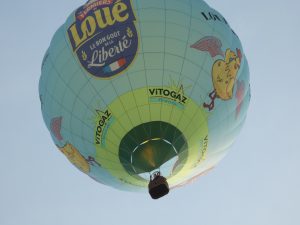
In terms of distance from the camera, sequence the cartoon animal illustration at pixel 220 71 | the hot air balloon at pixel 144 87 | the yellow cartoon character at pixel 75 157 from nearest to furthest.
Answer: the hot air balloon at pixel 144 87 → the cartoon animal illustration at pixel 220 71 → the yellow cartoon character at pixel 75 157

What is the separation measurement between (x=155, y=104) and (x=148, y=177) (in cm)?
171

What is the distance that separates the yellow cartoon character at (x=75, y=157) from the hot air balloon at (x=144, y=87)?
0.13 feet

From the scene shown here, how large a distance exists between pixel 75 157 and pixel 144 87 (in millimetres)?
2638

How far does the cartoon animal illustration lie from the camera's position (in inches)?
546

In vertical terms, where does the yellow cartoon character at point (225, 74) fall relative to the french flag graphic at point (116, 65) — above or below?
below

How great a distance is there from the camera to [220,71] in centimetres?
1400

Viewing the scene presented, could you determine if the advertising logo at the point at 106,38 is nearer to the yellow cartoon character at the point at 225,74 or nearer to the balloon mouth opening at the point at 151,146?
the balloon mouth opening at the point at 151,146

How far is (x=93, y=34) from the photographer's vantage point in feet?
45.3

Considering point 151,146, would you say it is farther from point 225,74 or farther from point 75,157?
point 225,74

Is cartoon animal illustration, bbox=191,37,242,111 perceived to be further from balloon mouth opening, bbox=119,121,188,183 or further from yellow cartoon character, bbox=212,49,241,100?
balloon mouth opening, bbox=119,121,188,183

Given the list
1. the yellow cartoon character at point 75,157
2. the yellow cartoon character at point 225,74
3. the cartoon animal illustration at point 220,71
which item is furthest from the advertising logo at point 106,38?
the yellow cartoon character at point 75,157

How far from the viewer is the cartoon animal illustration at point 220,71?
1387 cm

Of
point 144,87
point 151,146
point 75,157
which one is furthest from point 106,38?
point 75,157

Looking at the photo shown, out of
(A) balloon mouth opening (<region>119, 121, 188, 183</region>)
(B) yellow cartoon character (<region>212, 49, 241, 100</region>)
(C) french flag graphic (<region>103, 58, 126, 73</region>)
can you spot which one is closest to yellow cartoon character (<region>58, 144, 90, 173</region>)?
(A) balloon mouth opening (<region>119, 121, 188, 183</region>)
